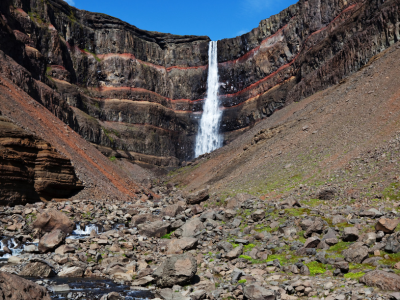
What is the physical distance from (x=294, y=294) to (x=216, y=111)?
68784 mm

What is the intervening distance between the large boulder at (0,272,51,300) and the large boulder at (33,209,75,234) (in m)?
9.13

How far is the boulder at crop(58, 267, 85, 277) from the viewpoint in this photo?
1030cm

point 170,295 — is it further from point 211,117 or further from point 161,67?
point 161,67

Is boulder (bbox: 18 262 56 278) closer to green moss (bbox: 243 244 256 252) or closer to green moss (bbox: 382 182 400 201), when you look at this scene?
green moss (bbox: 243 244 256 252)

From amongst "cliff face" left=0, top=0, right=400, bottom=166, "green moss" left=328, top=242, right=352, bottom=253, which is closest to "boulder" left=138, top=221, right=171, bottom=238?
"green moss" left=328, top=242, right=352, bottom=253

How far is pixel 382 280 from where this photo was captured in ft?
23.9

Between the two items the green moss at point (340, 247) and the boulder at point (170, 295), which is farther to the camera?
the green moss at point (340, 247)

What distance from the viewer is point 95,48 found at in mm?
77250

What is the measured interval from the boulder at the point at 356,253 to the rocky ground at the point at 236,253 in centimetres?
3

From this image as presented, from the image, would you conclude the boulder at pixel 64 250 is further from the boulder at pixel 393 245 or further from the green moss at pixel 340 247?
the boulder at pixel 393 245

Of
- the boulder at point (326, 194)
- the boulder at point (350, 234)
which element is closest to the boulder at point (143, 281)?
the boulder at point (350, 234)

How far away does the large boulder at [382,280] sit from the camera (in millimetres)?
7082

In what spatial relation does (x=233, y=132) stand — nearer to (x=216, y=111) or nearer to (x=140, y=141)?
(x=216, y=111)

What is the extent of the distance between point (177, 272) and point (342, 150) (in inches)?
661
